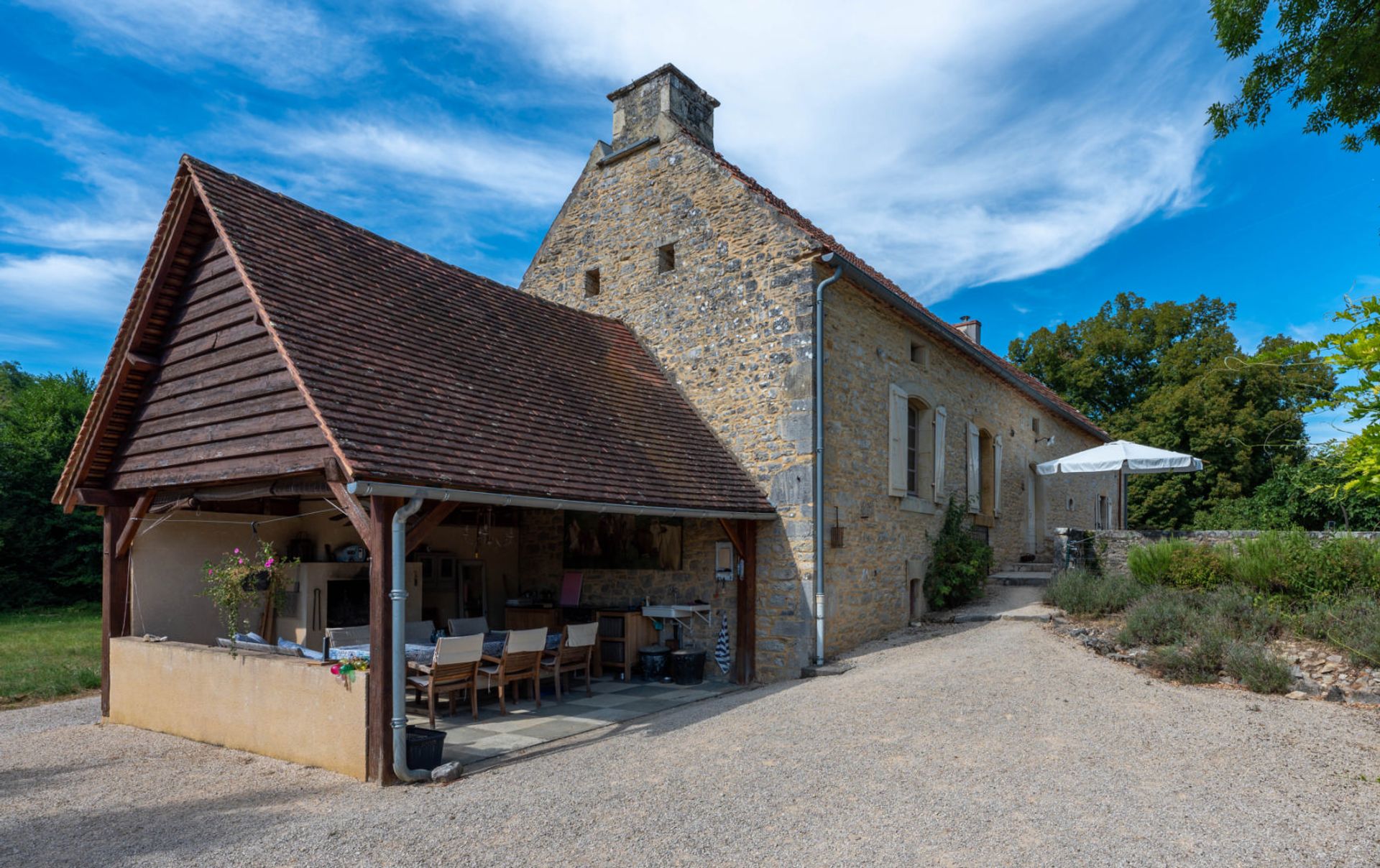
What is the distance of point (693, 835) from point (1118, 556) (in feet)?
31.5

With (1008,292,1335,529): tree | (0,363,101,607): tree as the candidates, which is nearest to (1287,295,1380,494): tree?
(1008,292,1335,529): tree

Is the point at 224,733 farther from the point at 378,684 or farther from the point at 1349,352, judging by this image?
the point at 1349,352

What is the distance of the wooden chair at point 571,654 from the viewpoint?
8.64 metres

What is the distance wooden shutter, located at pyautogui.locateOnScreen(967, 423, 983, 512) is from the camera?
1365 centimetres

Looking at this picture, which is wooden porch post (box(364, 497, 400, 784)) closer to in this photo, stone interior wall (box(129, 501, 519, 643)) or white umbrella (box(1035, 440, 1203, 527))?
stone interior wall (box(129, 501, 519, 643))

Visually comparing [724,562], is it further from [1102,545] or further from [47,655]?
[47,655]

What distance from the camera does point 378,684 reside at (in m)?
5.88

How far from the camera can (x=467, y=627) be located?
9125mm

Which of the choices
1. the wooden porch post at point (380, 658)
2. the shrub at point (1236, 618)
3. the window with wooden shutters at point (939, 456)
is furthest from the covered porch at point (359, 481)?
the shrub at point (1236, 618)

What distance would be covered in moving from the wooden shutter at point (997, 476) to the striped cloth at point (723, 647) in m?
6.68

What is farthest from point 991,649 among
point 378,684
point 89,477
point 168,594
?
A: point 89,477

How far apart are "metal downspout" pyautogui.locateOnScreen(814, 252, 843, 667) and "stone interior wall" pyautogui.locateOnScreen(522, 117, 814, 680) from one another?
84 mm

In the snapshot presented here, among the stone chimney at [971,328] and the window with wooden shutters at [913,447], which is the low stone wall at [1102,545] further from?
the stone chimney at [971,328]

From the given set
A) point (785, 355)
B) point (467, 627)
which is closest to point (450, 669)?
point (467, 627)
